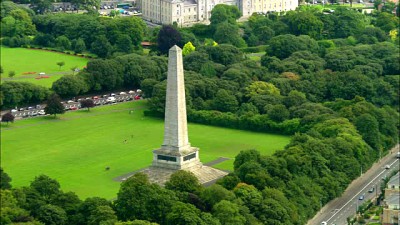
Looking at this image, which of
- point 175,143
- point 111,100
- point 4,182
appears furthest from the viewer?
point 111,100

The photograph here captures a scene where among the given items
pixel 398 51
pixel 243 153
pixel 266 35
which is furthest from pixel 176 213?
pixel 266 35

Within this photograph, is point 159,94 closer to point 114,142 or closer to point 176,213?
point 114,142

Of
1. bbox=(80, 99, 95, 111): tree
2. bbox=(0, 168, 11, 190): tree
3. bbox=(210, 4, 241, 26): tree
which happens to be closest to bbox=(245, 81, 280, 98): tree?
bbox=(80, 99, 95, 111): tree

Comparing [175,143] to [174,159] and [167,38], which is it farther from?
[167,38]

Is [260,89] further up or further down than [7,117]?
further up

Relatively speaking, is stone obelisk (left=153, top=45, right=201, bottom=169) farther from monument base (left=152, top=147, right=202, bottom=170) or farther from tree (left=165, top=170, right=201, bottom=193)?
tree (left=165, top=170, right=201, bottom=193)

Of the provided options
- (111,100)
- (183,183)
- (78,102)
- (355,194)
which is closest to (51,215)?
(183,183)
